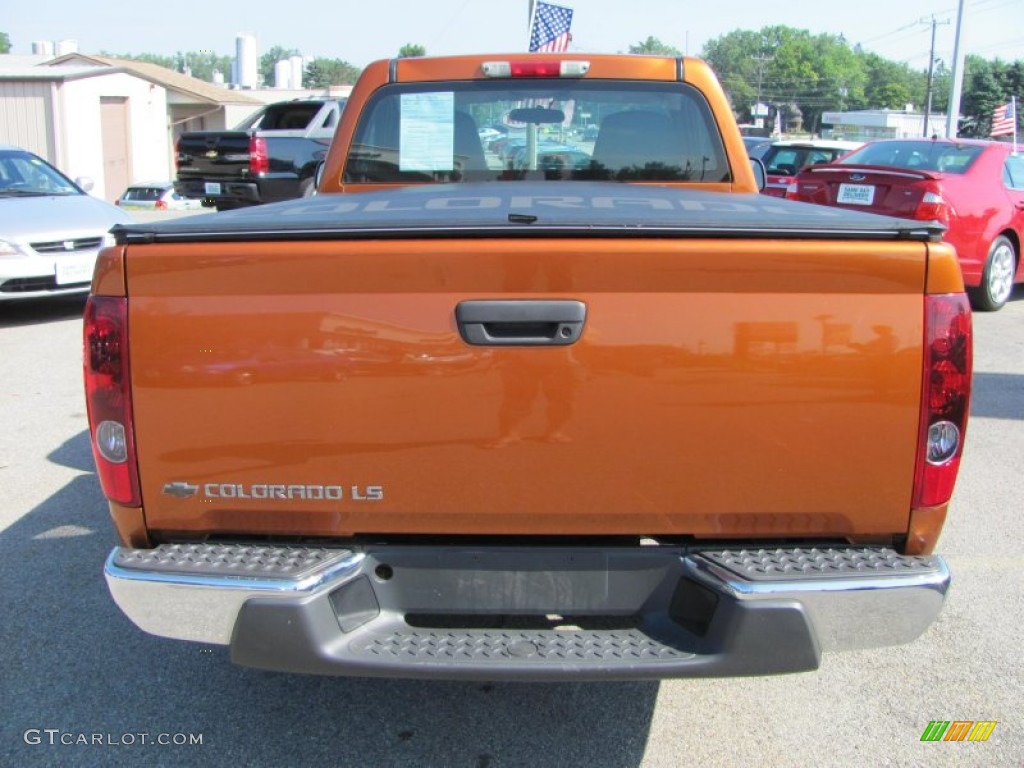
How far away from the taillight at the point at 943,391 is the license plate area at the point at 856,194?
25.5 ft

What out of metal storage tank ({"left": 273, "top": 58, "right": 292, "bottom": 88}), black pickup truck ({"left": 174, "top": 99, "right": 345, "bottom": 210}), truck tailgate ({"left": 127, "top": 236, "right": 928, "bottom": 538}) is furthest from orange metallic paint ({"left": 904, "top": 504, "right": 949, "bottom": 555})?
Result: metal storage tank ({"left": 273, "top": 58, "right": 292, "bottom": 88})

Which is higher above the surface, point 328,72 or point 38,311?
point 328,72

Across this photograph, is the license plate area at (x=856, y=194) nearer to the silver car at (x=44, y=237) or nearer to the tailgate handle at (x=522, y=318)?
the silver car at (x=44, y=237)

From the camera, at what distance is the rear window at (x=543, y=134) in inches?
158

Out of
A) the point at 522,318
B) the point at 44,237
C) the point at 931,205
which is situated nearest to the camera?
the point at 522,318

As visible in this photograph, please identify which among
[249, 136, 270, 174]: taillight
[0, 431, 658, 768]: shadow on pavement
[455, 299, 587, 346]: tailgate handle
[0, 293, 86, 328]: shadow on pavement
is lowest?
[0, 431, 658, 768]: shadow on pavement

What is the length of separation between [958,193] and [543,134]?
6.75 metres

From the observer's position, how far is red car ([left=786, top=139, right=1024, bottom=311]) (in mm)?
9086

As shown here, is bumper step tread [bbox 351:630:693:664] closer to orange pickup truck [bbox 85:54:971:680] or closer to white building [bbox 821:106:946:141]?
orange pickup truck [bbox 85:54:971:680]

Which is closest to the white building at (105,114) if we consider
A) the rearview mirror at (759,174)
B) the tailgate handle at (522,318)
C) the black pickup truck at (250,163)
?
the black pickup truck at (250,163)

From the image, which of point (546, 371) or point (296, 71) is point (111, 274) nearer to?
point (546, 371)

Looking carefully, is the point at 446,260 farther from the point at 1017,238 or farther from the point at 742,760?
the point at 1017,238

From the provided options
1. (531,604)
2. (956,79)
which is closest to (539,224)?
(531,604)

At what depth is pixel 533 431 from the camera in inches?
88.2
